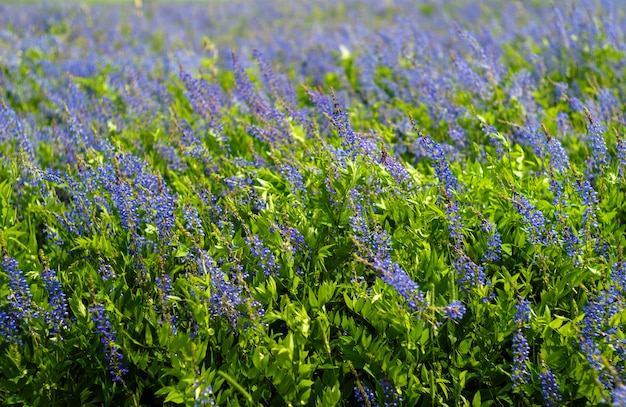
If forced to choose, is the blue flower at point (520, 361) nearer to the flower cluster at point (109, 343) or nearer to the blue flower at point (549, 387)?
the blue flower at point (549, 387)

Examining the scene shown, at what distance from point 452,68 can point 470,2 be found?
792 centimetres

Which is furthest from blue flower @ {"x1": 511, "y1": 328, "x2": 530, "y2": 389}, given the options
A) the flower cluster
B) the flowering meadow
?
the flower cluster

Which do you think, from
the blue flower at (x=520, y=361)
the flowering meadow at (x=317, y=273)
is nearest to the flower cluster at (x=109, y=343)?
the flowering meadow at (x=317, y=273)

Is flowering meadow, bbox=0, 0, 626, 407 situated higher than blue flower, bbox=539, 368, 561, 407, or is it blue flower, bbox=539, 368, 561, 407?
flowering meadow, bbox=0, 0, 626, 407

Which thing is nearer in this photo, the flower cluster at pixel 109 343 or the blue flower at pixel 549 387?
the blue flower at pixel 549 387

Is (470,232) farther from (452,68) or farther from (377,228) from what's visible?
(452,68)

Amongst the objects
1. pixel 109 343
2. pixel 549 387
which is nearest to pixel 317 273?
pixel 109 343

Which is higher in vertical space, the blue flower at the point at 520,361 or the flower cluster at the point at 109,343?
the flower cluster at the point at 109,343

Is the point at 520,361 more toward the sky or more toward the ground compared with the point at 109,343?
more toward the ground

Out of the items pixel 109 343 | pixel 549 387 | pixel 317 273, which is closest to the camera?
pixel 549 387

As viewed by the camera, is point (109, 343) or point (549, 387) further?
point (109, 343)

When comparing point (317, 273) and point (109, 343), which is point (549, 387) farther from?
point (109, 343)

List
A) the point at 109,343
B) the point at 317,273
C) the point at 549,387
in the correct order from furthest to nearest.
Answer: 1. the point at 317,273
2. the point at 109,343
3. the point at 549,387

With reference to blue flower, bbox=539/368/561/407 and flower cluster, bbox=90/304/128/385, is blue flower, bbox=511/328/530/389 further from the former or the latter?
flower cluster, bbox=90/304/128/385
